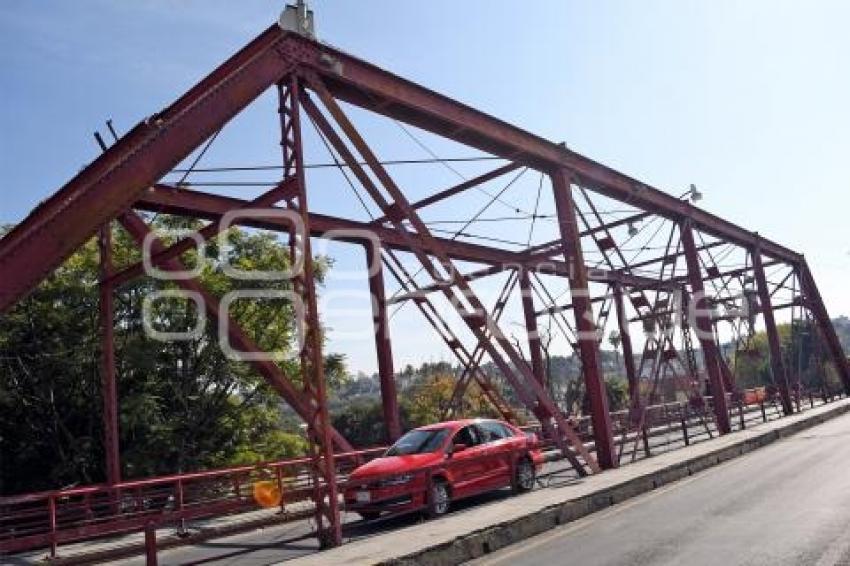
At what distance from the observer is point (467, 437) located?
14.9 metres

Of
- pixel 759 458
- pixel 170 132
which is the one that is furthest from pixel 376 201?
pixel 759 458

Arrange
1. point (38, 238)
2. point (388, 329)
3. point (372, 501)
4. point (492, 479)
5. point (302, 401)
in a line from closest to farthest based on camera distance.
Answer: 1. point (38, 238)
2. point (302, 401)
3. point (372, 501)
4. point (492, 479)
5. point (388, 329)

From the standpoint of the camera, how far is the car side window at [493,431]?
15430 mm

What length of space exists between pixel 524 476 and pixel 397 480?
365 centimetres

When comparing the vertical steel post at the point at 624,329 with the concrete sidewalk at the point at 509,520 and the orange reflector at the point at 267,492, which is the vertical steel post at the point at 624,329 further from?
the orange reflector at the point at 267,492

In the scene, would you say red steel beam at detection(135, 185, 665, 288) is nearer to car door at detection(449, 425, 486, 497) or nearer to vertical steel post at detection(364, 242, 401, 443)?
vertical steel post at detection(364, 242, 401, 443)

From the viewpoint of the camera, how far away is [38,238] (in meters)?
8.75

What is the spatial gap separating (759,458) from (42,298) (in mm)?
20153

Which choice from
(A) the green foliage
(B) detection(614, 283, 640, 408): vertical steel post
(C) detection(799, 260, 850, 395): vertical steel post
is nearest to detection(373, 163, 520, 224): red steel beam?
(A) the green foliage

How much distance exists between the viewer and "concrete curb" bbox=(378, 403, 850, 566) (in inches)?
348

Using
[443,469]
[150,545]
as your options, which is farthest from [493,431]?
[150,545]

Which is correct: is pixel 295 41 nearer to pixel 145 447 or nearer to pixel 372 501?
pixel 372 501

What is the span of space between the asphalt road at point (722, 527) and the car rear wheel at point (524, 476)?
2638mm

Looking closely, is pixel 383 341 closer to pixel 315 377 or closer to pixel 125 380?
pixel 125 380
